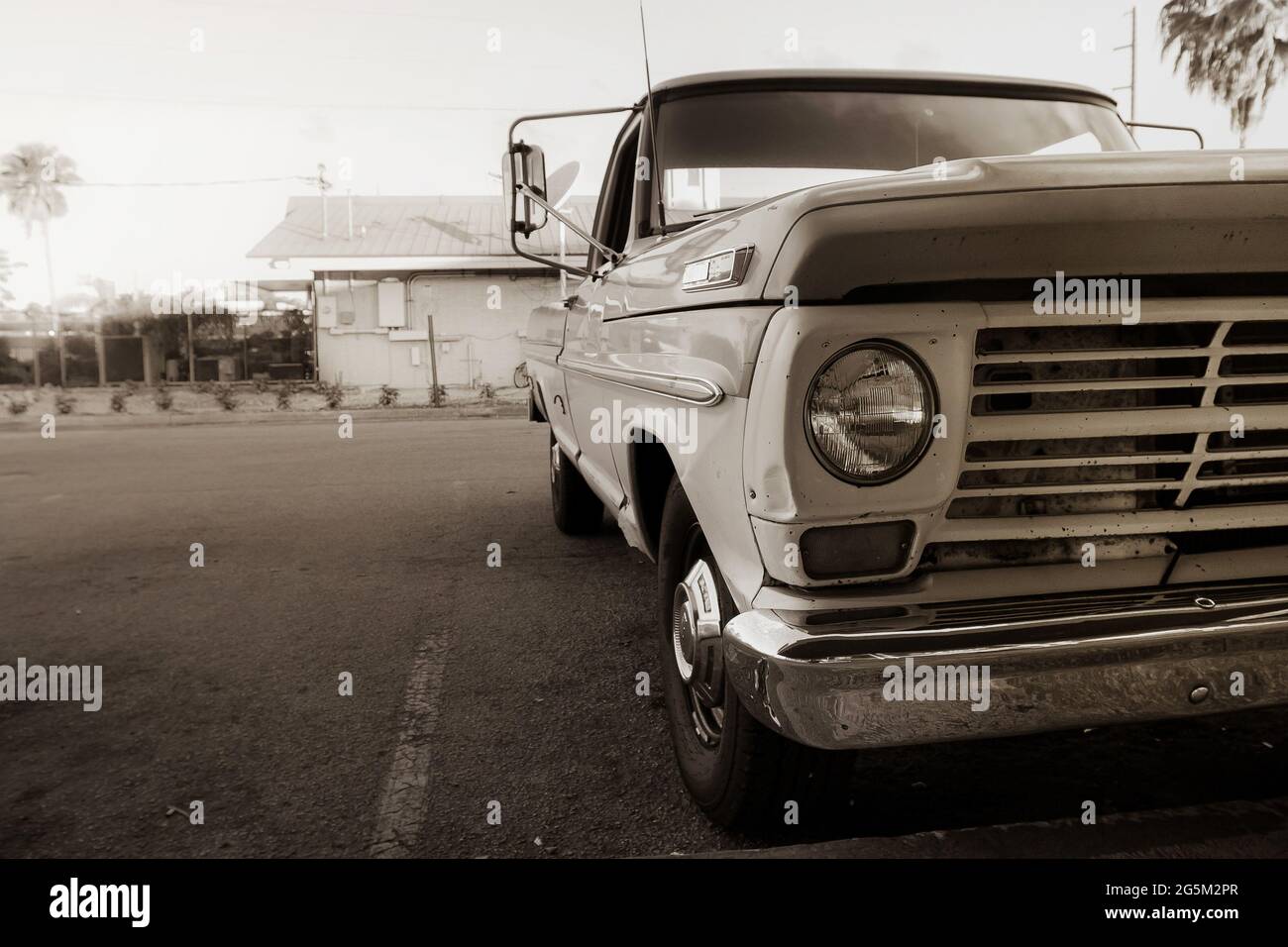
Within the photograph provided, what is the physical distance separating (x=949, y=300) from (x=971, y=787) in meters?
1.37

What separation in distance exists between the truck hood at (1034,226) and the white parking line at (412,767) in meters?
1.56

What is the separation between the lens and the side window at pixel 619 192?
368 centimetres

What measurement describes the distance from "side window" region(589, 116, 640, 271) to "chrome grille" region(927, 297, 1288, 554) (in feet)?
6.43

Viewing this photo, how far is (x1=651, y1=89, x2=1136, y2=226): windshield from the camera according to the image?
10.3 feet

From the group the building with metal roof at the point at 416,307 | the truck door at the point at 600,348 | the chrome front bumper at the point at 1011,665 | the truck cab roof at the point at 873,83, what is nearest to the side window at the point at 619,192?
the truck door at the point at 600,348

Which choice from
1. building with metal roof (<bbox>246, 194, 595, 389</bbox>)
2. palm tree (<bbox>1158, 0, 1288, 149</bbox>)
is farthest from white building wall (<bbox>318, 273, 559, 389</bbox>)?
palm tree (<bbox>1158, 0, 1288, 149</bbox>)

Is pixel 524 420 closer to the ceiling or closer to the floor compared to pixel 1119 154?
closer to the floor

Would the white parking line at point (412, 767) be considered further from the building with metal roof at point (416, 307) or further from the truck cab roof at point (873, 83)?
the building with metal roof at point (416, 307)

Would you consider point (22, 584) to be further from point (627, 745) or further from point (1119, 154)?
point (1119, 154)

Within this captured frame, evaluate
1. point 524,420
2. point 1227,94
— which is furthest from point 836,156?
point 1227,94

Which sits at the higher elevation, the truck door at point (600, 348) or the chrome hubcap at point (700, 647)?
the truck door at point (600, 348)

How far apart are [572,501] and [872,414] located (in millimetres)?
3877

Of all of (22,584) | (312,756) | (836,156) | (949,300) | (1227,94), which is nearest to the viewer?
(949,300)

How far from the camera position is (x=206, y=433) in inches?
533
